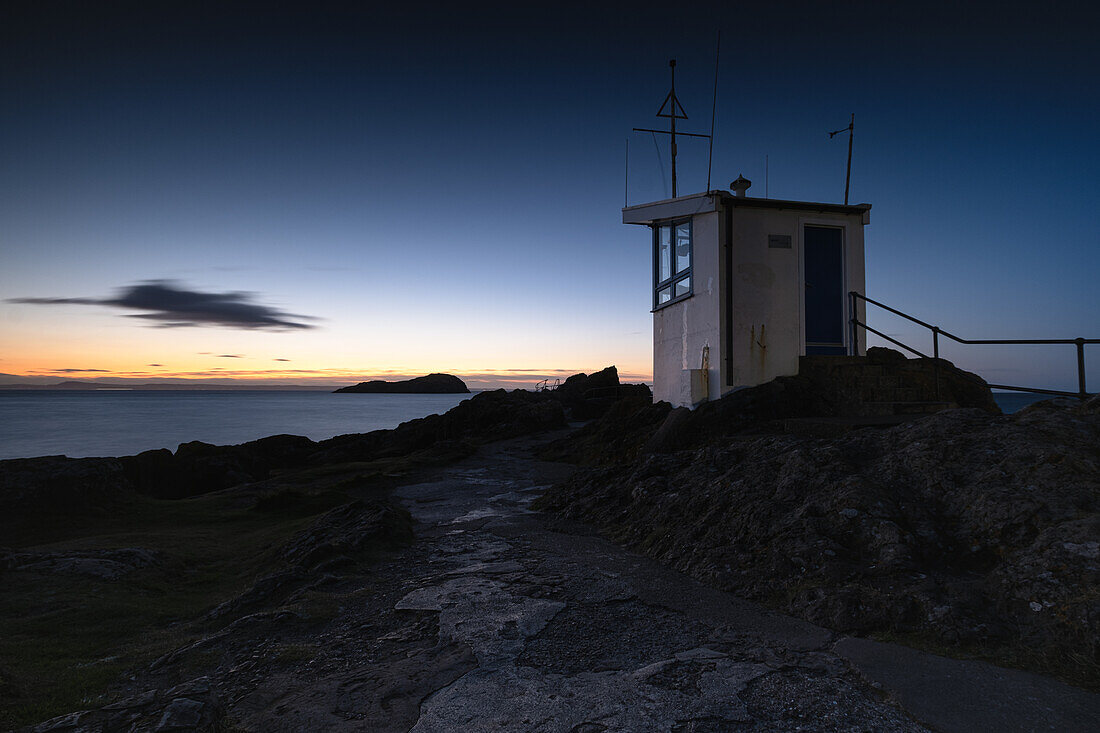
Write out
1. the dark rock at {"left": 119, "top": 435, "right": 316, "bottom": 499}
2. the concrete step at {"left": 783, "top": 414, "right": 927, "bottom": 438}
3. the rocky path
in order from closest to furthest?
the rocky path < the concrete step at {"left": 783, "top": 414, "right": 927, "bottom": 438} < the dark rock at {"left": 119, "top": 435, "right": 316, "bottom": 499}

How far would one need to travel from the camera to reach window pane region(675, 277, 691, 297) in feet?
37.5

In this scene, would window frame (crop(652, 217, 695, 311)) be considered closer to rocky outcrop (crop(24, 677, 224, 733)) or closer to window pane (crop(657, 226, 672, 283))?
window pane (crop(657, 226, 672, 283))

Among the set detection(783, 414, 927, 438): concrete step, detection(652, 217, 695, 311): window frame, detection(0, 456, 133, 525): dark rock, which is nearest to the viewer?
detection(783, 414, 927, 438): concrete step

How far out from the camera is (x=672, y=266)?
1220 centimetres

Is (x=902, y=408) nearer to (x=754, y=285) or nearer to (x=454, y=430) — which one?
(x=754, y=285)

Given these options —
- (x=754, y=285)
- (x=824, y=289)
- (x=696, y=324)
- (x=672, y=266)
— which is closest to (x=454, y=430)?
(x=672, y=266)

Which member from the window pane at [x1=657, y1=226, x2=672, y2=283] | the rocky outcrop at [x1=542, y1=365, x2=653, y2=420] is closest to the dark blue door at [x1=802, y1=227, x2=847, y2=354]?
the window pane at [x1=657, y1=226, x2=672, y2=283]

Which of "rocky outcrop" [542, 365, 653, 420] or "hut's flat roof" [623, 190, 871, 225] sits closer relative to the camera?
"hut's flat roof" [623, 190, 871, 225]

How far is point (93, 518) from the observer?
8508 mm

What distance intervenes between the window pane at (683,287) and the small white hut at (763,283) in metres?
0.13

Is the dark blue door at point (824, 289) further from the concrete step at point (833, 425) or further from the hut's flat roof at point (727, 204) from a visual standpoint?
the concrete step at point (833, 425)

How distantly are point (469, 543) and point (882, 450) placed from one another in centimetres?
406

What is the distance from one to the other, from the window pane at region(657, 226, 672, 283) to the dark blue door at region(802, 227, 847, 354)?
2712 millimetres

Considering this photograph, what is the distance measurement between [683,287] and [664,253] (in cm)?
122
